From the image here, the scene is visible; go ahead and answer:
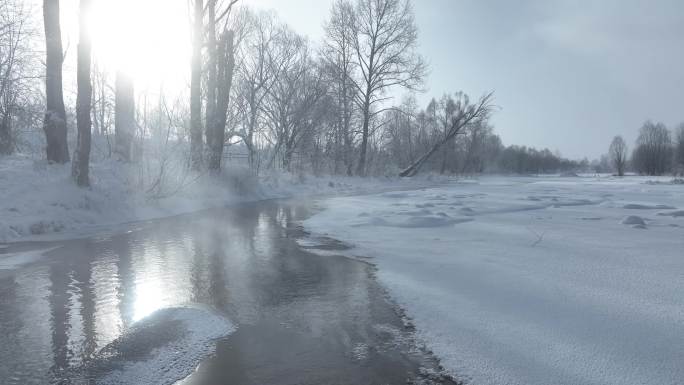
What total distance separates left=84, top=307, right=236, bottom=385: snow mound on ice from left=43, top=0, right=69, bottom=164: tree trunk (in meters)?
7.65

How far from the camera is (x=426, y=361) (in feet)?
7.93

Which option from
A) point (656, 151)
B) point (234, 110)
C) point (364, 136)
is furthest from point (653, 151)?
point (234, 110)

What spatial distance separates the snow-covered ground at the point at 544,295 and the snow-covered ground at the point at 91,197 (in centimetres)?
476

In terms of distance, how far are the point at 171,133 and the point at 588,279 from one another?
9155 millimetres

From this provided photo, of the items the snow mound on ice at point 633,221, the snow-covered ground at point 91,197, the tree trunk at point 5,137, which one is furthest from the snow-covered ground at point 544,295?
the tree trunk at point 5,137

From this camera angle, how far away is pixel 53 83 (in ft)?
29.0

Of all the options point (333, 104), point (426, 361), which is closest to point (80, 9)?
point (426, 361)

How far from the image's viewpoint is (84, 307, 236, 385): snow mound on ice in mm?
2270

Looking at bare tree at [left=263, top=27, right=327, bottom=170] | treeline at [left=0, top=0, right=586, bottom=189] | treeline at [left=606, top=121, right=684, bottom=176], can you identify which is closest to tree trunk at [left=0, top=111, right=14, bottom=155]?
treeline at [left=0, top=0, right=586, bottom=189]

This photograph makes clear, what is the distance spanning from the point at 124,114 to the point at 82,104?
2989 millimetres

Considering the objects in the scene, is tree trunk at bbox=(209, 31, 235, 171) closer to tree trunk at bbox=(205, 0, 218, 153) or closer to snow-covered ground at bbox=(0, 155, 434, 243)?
tree trunk at bbox=(205, 0, 218, 153)

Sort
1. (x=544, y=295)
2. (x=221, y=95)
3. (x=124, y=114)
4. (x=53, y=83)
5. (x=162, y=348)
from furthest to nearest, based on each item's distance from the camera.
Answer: (x=221, y=95)
(x=124, y=114)
(x=53, y=83)
(x=544, y=295)
(x=162, y=348)

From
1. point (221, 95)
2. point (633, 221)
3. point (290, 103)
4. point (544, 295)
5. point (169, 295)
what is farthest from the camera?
point (290, 103)

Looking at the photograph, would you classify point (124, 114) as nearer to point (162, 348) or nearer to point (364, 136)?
point (162, 348)
